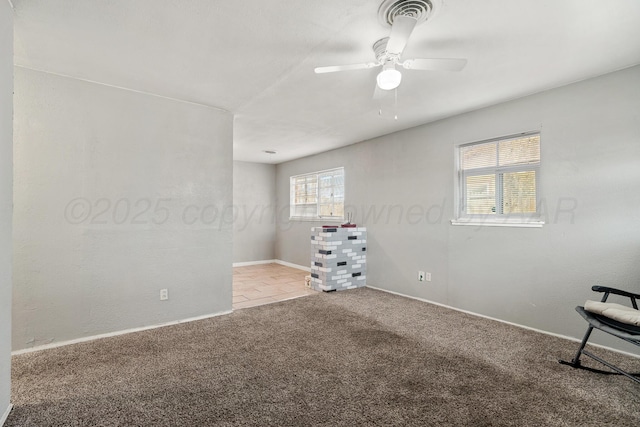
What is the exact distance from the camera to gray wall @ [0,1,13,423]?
63.7 inches

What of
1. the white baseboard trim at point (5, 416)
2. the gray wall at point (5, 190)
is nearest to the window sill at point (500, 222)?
the gray wall at point (5, 190)

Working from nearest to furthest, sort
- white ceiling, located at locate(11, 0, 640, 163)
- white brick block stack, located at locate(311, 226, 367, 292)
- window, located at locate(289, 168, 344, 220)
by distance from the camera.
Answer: white ceiling, located at locate(11, 0, 640, 163) < white brick block stack, located at locate(311, 226, 367, 292) < window, located at locate(289, 168, 344, 220)

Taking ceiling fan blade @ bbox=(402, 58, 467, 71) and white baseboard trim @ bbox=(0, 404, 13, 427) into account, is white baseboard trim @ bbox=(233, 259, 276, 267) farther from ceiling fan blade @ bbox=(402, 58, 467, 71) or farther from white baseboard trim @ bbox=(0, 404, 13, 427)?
ceiling fan blade @ bbox=(402, 58, 467, 71)

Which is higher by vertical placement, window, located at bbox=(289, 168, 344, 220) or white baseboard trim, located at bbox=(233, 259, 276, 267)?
window, located at bbox=(289, 168, 344, 220)

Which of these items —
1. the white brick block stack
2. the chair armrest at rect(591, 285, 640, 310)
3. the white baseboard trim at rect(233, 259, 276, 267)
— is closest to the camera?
the chair armrest at rect(591, 285, 640, 310)

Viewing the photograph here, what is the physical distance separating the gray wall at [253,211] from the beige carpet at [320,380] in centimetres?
387

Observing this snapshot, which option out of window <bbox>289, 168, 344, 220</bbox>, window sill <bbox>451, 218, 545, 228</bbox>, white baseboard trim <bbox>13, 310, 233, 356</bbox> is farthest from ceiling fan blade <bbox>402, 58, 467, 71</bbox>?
window <bbox>289, 168, 344, 220</bbox>

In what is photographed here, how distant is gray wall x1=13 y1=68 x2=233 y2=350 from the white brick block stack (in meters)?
1.51

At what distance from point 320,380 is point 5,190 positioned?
2.25m

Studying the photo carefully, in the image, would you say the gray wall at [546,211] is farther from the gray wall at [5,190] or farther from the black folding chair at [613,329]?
the gray wall at [5,190]

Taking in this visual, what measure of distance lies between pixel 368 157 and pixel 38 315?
444 cm

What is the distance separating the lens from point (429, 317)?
11.3 ft

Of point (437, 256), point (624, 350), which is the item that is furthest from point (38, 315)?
point (624, 350)

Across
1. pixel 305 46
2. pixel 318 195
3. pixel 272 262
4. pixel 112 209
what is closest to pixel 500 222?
pixel 305 46
